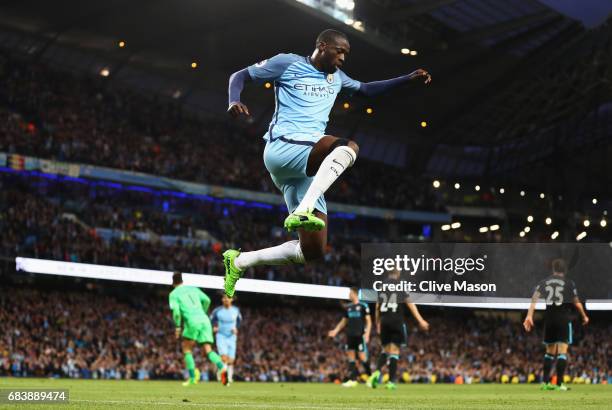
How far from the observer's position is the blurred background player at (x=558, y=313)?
15859 mm

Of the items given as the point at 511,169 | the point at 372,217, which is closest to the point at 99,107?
the point at 372,217

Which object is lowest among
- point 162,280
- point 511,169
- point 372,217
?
point 162,280

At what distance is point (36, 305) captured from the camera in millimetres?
33688

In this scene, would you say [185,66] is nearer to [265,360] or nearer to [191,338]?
[265,360]

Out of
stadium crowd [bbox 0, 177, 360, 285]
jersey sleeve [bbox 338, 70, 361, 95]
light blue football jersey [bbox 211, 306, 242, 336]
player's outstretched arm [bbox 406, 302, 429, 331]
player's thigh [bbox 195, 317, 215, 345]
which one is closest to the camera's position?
jersey sleeve [bbox 338, 70, 361, 95]

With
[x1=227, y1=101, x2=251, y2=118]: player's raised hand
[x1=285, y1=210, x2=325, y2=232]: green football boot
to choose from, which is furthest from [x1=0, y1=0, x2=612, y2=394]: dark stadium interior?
[x1=285, y1=210, x2=325, y2=232]: green football boot

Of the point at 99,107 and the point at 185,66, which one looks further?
the point at 185,66

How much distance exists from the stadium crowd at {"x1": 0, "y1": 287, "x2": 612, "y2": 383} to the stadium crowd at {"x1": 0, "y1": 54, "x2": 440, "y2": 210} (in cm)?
744

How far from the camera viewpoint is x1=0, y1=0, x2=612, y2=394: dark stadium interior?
3553 cm

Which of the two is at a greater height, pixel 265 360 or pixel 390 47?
pixel 390 47

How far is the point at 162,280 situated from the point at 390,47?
1816 centimetres

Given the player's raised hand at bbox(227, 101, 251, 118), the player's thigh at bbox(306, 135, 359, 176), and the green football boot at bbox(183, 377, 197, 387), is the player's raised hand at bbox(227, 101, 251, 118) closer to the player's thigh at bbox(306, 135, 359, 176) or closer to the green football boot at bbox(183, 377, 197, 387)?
the player's thigh at bbox(306, 135, 359, 176)

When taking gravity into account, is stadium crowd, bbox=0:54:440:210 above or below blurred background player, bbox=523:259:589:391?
above

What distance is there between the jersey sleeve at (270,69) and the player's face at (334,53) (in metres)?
0.32
